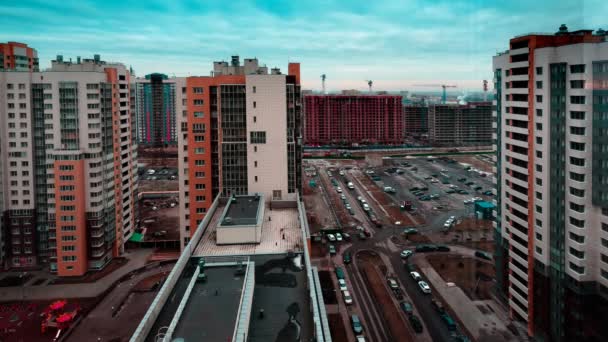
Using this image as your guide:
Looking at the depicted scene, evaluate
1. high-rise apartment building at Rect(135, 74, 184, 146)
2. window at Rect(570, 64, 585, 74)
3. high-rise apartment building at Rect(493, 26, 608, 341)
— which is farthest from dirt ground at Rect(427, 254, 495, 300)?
high-rise apartment building at Rect(135, 74, 184, 146)

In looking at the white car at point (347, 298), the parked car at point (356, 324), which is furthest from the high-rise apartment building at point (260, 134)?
the parked car at point (356, 324)

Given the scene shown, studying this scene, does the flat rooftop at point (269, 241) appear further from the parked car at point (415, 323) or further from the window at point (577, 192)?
the window at point (577, 192)

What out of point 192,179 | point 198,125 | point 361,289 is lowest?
point 361,289

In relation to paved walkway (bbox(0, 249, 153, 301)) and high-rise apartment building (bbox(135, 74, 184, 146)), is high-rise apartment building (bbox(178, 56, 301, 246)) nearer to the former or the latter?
paved walkway (bbox(0, 249, 153, 301))

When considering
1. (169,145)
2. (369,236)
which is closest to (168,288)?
(369,236)

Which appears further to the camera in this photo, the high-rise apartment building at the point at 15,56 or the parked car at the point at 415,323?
the high-rise apartment building at the point at 15,56

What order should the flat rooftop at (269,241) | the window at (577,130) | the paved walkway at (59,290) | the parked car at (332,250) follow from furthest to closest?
the parked car at (332,250) < the paved walkway at (59,290) < the window at (577,130) < the flat rooftop at (269,241)

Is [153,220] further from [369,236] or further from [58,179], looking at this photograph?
[369,236]

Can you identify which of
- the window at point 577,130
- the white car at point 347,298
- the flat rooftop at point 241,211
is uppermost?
the window at point 577,130
